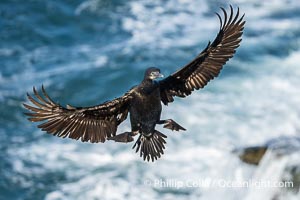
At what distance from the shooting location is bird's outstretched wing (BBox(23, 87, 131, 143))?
7793 millimetres

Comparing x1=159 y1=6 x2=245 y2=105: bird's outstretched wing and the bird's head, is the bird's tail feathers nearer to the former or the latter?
x1=159 y1=6 x2=245 y2=105: bird's outstretched wing

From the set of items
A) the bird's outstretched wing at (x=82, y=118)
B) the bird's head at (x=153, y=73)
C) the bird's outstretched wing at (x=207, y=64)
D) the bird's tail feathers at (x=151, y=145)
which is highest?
the bird's outstretched wing at (x=207, y=64)

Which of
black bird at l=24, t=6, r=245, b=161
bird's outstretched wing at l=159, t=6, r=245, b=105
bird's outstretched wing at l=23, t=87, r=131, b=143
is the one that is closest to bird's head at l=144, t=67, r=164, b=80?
black bird at l=24, t=6, r=245, b=161

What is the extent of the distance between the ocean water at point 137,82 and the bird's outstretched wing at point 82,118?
5181 millimetres

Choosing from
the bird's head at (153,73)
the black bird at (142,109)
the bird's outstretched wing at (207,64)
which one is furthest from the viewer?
the bird's outstretched wing at (207,64)

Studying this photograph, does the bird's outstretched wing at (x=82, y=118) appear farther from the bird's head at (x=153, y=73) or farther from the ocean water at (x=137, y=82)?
the ocean water at (x=137, y=82)

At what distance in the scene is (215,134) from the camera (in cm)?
1599

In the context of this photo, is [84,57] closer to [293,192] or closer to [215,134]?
[215,134]

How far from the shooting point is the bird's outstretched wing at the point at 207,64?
848 cm

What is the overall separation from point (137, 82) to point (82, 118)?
33.9 feet

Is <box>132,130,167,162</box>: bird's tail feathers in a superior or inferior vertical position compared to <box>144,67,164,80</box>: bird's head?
inferior

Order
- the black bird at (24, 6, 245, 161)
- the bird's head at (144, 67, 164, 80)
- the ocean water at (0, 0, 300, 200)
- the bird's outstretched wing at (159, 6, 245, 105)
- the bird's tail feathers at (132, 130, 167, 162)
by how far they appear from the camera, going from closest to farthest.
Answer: the bird's head at (144, 67, 164, 80) → the black bird at (24, 6, 245, 161) → the bird's tail feathers at (132, 130, 167, 162) → the bird's outstretched wing at (159, 6, 245, 105) → the ocean water at (0, 0, 300, 200)

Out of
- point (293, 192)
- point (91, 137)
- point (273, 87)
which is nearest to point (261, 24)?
point (273, 87)

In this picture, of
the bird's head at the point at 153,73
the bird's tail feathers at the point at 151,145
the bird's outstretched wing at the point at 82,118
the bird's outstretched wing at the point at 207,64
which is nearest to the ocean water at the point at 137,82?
the bird's outstretched wing at the point at 207,64
